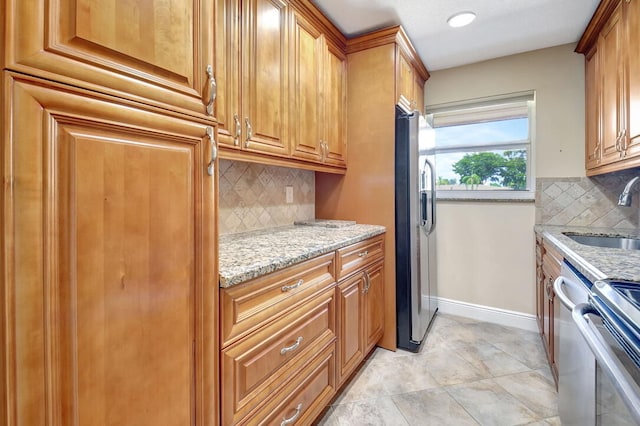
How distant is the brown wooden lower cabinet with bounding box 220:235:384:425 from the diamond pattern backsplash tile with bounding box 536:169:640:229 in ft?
5.80

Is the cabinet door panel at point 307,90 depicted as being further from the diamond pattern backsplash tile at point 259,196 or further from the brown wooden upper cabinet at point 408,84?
the brown wooden upper cabinet at point 408,84

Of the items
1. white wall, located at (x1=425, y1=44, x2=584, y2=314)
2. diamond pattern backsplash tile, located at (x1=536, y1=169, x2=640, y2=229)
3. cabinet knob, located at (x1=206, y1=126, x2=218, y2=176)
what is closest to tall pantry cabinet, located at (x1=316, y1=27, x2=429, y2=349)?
white wall, located at (x1=425, y1=44, x2=584, y2=314)

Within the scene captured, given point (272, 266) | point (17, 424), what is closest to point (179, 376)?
point (17, 424)

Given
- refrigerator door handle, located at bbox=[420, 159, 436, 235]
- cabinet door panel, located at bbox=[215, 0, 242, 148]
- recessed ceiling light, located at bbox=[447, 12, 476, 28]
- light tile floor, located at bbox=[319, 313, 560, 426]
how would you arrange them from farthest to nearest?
refrigerator door handle, located at bbox=[420, 159, 436, 235], recessed ceiling light, located at bbox=[447, 12, 476, 28], light tile floor, located at bbox=[319, 313, 560, 426], cabinet door panel, located at bbox=[215, 0, 242, 148]

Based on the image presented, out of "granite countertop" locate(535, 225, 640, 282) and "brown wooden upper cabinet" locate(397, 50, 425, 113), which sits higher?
"brown wooden upper cabinet" locate(397, 50, 425, 113)

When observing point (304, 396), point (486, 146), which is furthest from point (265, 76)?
point (486, 146)

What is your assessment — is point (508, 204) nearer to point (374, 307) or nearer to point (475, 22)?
point (475, 22)

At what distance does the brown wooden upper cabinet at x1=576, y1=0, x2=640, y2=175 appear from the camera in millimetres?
1632

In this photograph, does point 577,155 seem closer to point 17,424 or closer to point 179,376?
point 179,376

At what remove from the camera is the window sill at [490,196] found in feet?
8.86

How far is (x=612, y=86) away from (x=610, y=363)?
79.3 inches

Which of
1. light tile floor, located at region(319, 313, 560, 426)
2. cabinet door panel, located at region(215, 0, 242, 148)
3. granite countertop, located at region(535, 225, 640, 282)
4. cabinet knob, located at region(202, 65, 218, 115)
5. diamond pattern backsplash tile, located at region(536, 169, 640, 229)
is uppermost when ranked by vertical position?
cabinet door panel, located at region(215, 0, 242, 148)

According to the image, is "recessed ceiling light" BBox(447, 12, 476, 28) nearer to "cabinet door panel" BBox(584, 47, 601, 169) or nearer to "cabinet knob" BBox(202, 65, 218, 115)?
"cabinet door panel" BBox(584, 47, 601, 169)

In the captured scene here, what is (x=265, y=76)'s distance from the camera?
5.30ft
